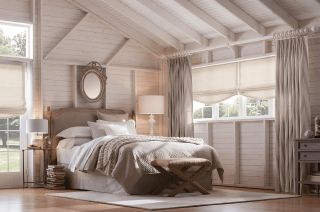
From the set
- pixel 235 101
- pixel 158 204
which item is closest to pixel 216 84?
pixel 235 101

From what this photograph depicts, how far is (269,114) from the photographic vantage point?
8836mm

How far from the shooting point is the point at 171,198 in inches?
275

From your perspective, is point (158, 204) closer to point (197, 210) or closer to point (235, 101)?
point (197, 210)

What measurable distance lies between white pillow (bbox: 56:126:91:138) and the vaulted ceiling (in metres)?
1.99

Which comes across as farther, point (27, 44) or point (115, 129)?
point (27, 44)

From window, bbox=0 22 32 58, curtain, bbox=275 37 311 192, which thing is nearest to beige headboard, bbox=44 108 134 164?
window, bbox=0 22 32 58

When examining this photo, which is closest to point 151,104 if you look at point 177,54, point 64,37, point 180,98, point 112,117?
point 180,98

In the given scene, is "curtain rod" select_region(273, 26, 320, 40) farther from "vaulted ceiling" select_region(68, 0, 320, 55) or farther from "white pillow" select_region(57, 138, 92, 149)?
"white pillow" select_region(57, 138, 92, 149)

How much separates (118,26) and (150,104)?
4.75 ft

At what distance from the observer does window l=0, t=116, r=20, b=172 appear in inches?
353

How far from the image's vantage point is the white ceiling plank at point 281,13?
7877mm

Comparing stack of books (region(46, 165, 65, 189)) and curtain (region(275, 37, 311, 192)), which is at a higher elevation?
curtain (region(275, 37, 311, 192))

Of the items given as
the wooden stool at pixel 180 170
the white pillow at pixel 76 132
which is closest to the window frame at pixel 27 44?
the white pillow at pixel 76 132

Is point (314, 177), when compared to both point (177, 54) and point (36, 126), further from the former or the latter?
point (36, 126)
